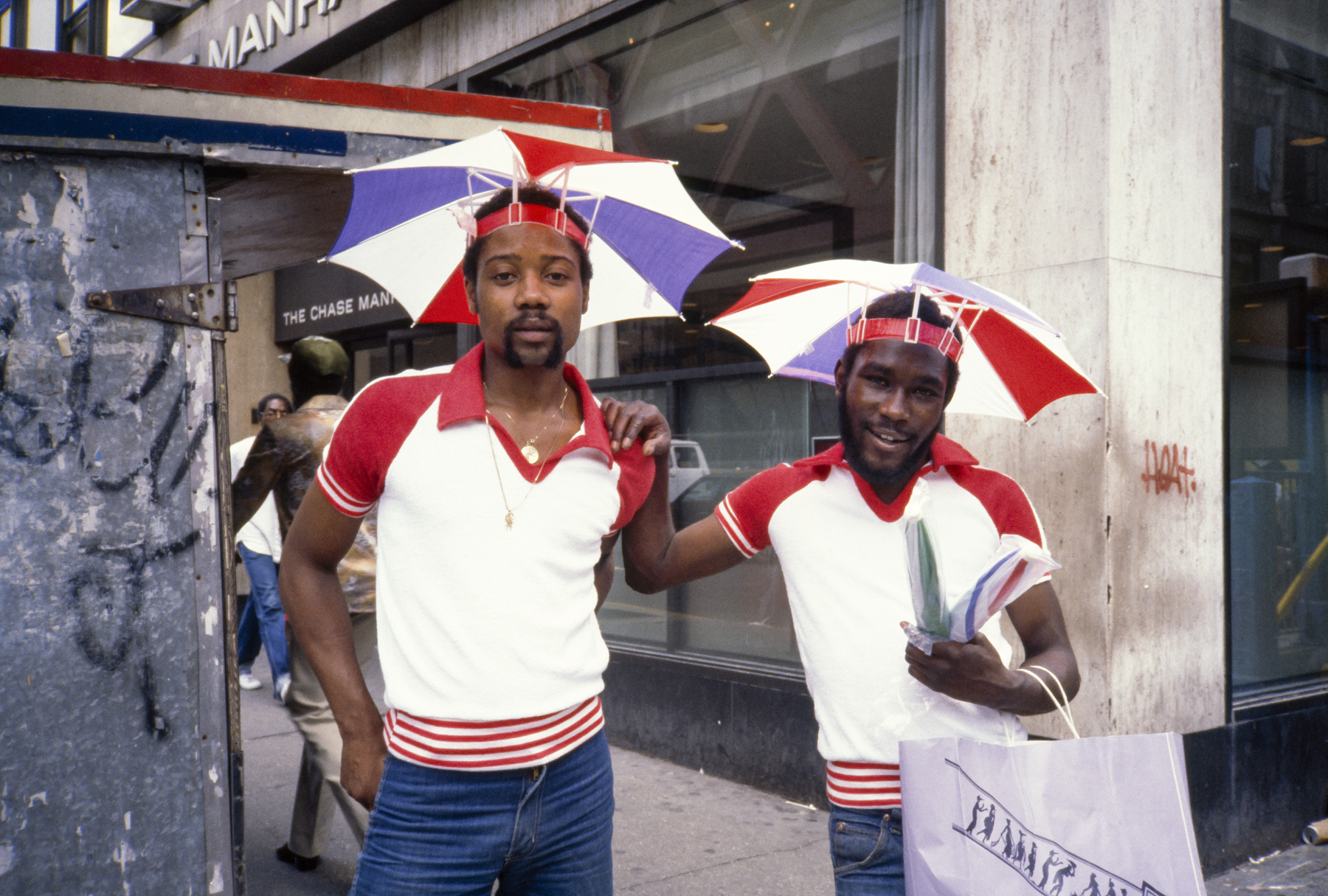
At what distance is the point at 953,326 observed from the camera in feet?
7.09

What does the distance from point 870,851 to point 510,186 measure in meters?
1.49

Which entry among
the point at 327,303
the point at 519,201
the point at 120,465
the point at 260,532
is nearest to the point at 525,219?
the point at 519,201

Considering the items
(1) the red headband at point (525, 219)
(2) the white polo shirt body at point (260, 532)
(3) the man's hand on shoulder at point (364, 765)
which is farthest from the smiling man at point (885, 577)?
(2) the white polo shirt body at point (260, 532)

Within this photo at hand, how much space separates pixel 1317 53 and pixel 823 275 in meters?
4.57

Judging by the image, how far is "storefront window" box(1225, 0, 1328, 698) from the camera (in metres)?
4.93

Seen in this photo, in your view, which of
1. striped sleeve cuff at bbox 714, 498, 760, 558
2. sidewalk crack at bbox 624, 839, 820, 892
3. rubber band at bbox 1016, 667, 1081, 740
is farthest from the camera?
sidewalk crack at bbox 624, 839, 820, 892

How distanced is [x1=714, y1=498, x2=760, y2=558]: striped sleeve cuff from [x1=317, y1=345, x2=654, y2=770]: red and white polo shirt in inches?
15.6

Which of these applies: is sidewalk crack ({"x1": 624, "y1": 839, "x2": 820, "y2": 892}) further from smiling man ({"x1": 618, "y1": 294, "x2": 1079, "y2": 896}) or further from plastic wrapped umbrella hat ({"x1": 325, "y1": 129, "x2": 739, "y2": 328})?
plastic wrapped umbrella hat ({"x1": 325, "y1": 129, "x2": 739, "y2": 328})

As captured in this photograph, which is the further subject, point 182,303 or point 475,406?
point 182,303

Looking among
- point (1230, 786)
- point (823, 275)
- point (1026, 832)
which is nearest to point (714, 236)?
point (823, 275)

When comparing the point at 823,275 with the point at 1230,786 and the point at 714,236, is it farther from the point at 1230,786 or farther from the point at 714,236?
the point at 1230,786

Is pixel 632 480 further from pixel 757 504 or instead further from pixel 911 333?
pixel 911 333

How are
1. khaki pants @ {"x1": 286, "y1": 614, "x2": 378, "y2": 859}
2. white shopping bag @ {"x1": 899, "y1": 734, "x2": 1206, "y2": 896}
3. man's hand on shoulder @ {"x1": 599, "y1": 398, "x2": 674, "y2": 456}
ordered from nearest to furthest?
1. white shopping bag @ {"x1": 899, "y1": 734, "x2": 1206, "y2": 896}
2. man's hand on shoulder @ {"x1": 599, "y1": 398, "x2": 674, "y2": 456}
3. khaki pants @ {"x1": 286, "y1": 614, "x2": 378, "y2": 859}

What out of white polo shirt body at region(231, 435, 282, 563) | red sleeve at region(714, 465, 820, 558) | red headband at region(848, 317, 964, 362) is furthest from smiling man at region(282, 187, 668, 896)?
white polo shirt body at region(231, 435, 282, 563)
